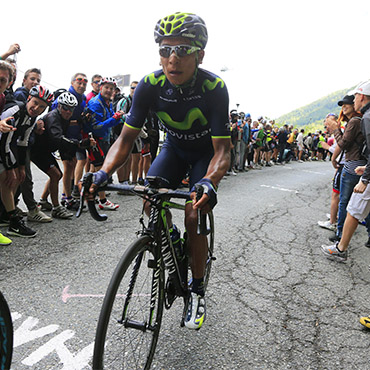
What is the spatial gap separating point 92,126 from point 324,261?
4.28 m

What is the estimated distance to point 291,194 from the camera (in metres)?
9.21

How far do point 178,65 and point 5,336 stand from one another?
1823mm

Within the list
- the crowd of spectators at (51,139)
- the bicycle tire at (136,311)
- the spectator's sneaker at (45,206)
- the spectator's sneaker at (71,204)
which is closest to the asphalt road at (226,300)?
the bicycle tire at (136,311)

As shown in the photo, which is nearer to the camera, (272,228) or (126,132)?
(126,132)

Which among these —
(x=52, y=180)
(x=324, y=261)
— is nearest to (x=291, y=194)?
(x=324, y=261)

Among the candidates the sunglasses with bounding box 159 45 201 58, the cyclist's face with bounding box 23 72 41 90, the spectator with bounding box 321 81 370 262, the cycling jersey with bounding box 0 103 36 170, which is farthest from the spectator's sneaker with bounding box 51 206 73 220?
the spectator with bounding box 321 81 370 262

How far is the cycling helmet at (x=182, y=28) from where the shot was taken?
2.15 meters

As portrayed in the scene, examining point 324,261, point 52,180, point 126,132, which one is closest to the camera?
point 126,132

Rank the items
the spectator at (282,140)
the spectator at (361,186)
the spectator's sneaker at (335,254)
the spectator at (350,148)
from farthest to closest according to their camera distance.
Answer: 1. the spectator at (282,140)
2. the spectator at (350,148)
3. the spectator's sneaker at (335,254)
4. the spectator at (361,186)

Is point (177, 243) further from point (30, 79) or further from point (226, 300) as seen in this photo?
point (30, 79)

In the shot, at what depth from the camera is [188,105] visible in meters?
2.38

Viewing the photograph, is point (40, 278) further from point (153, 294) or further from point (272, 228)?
point (272, 228)

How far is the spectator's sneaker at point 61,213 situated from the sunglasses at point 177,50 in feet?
11.7

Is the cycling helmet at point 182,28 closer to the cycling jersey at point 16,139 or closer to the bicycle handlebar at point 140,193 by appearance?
the bicycle handlebar at point 140,193
